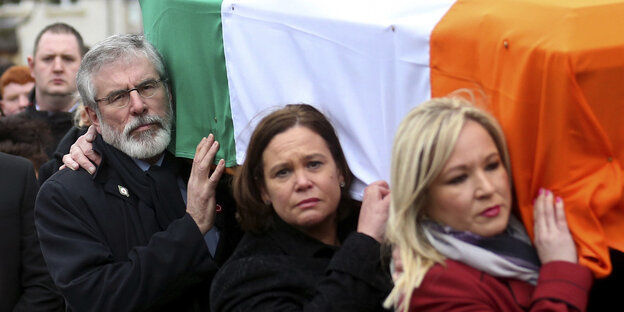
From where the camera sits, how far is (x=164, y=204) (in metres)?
3.89

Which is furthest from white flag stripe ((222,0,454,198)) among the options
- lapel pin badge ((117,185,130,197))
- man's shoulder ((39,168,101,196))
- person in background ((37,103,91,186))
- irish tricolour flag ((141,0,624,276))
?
person in background ((37,103,91,186))

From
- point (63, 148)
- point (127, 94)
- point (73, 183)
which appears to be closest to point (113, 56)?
point (127, 94)

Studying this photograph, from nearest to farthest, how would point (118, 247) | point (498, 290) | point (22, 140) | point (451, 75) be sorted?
point (498, 290)
point (451, 75)
point (118, 247)
point (22, 140)

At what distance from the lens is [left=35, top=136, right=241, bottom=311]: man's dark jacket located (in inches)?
142

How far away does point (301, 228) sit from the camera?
3.24 m

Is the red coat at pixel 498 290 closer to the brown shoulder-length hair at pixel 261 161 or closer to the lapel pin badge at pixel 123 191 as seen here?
the brown shoulder-length hair at pixel 261 161

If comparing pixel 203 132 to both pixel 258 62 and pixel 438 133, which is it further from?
pixel 438 133

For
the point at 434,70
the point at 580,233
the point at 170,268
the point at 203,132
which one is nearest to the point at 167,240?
the point at 170,268

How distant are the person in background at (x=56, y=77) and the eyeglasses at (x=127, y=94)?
8.24 ft

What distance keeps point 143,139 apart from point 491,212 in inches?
67.4

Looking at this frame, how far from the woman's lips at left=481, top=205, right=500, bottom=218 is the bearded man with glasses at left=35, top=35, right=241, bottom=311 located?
1362mm

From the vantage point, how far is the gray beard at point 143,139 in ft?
12.8

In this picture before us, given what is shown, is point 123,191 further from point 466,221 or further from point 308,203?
point 466,221

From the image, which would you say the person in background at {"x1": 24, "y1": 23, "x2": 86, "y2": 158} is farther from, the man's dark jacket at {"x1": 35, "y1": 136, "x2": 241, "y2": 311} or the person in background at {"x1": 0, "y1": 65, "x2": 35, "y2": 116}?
the man's dark jacket at {"x1": 35, "y1": 136, "x2": 241, "y2": 311}
